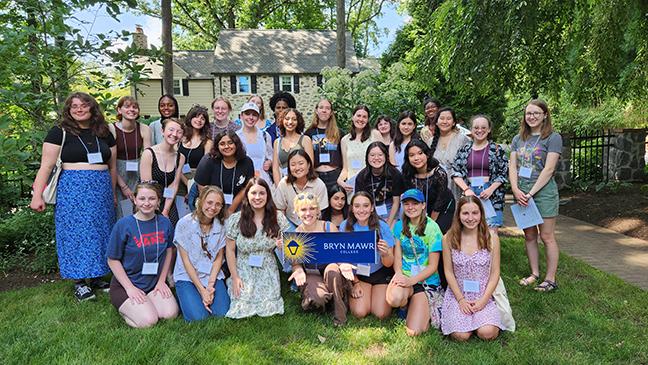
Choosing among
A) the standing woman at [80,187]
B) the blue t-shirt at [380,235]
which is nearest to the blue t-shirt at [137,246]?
the standing woman at [80,187]

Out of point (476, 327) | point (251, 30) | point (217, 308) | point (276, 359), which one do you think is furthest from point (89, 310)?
point (251, 30)

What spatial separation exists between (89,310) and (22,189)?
2.96 meters

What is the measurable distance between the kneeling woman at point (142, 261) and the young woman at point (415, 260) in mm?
2010

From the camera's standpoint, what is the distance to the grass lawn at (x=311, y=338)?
329 cm

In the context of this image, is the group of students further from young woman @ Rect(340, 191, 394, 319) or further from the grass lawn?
the grass lawn

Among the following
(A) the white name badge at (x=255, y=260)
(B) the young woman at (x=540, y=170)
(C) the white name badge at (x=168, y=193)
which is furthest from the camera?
(C) the white name badge at (x=168, y=193)

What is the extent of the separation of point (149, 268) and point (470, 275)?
2.79 m

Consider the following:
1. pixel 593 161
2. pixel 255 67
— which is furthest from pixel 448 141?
pixel 255 67

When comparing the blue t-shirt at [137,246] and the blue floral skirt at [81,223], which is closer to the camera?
the blue t-shirt at [137,246]

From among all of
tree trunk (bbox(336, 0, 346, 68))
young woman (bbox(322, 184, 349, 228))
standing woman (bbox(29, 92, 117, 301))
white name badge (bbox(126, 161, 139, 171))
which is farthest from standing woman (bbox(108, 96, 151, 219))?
tree trunk (bbox(336, 0, 346, 68))

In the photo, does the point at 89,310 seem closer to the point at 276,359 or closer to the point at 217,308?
the point at 217,308

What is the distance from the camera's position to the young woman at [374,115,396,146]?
220 inches

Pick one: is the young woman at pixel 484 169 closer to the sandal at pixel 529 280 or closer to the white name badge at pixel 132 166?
the sandal at pixel 529 280

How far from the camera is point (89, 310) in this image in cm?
418
